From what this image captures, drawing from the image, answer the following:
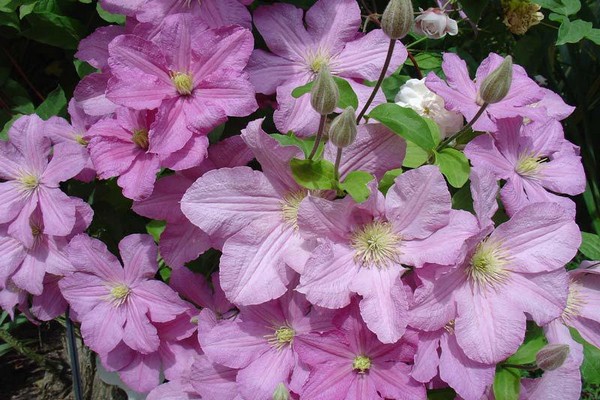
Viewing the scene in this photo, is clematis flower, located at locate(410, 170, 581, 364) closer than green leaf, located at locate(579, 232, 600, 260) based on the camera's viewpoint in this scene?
Yes

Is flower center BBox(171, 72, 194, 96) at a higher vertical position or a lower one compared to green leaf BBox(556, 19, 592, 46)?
lower

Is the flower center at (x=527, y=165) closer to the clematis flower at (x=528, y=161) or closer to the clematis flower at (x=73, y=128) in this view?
the clematis flower at (x=528, y=161)

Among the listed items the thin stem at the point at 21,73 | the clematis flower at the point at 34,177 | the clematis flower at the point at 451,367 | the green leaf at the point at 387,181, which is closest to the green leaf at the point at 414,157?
the green leaf at the point at 387,181

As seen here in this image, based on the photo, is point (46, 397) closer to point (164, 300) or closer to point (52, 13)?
point (164, 300)

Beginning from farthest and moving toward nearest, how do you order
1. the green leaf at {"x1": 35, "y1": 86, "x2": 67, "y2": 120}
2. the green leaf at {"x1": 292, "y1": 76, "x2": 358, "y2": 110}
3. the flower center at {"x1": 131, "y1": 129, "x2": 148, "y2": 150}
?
the green leaf at {"x1": 35, "y1": 86, "x2": 67, "y2": 120} → the flower center at {"x1": 131, "y1": 129, "x2": 148, "y2": 150} → the green leaf at {"x1": 292, "y1": 76, "x2": 358, "y2": 110}

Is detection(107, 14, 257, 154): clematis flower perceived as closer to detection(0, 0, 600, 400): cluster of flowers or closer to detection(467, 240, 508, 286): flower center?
detection(0, 0, 600, 400): cluster of flowers

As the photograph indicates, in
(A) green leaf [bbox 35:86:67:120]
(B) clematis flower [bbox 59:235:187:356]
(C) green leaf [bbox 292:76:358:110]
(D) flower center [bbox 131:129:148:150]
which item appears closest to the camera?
(C) green leaf [bbox 292:76:358:110]

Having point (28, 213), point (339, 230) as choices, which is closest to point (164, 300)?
point (28, 213)

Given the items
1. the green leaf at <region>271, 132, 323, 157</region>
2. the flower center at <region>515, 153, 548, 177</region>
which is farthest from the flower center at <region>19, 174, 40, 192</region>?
A: the flower center at <region>515, 153, 548, 177</region>
